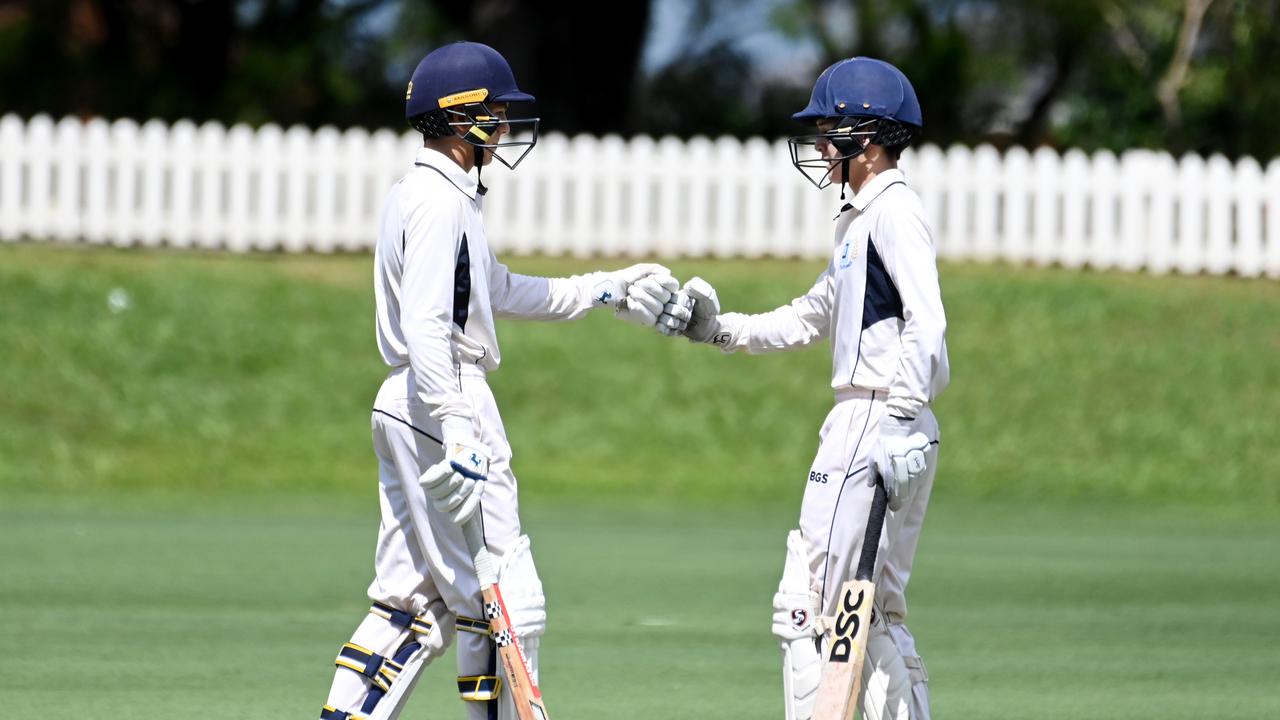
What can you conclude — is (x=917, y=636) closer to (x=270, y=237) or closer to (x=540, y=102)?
(x=270, y=237)

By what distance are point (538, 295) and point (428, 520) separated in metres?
0.96

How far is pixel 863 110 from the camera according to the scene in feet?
19.6

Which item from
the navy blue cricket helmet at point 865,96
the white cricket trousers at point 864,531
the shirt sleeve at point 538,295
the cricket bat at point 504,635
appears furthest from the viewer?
the shirt sleeve at point 538,295

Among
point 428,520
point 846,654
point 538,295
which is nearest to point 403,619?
point 428,520

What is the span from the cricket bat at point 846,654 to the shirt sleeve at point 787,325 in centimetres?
93

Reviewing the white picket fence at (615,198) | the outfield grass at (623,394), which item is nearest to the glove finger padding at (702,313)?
the outfield grass at (623,394)

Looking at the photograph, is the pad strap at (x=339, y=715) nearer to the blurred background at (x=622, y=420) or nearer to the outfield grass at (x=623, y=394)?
the blurred background at (x=622, y=420)

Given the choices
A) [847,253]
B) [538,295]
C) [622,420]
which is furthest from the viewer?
[622,420]

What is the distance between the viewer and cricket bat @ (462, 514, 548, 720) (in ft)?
18.0

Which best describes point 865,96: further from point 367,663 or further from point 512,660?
point 367,663

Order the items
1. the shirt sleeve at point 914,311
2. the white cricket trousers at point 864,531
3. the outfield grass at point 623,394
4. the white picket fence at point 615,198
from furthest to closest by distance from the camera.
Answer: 1. the white picket fence at point 615,198
2. the outfield grass at point 623,394
3. the white cricket trousers at point 864,531
4. the shirt sleeve at point 914,311

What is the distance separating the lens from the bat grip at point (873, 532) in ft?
18.6

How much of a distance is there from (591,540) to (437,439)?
648 cm

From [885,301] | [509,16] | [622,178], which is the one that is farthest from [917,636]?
[509,16]
